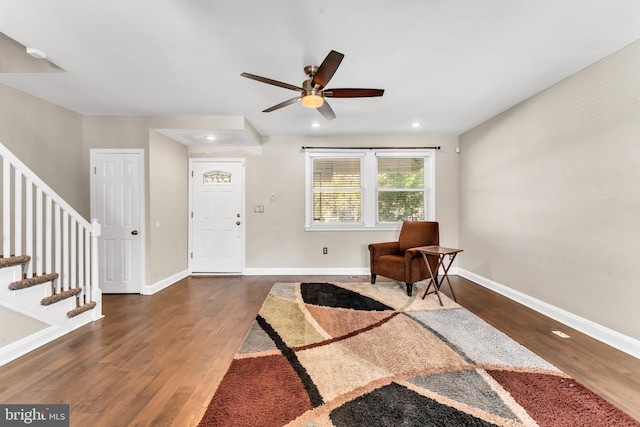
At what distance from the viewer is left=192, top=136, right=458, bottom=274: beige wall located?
15.5 ft

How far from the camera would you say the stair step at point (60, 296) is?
235 centimetres

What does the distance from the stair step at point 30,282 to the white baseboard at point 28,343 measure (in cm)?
45

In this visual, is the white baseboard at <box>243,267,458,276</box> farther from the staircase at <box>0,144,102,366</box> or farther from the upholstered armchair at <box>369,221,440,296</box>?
the staircase at <box>0,144,102,366</box>

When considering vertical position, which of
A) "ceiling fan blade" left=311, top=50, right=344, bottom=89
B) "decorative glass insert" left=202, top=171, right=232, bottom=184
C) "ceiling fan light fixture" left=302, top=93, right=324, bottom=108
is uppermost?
"ceiling fan blade" left=311, top=50, right=344, bottom=89

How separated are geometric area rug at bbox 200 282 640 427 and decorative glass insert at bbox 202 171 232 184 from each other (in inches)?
110

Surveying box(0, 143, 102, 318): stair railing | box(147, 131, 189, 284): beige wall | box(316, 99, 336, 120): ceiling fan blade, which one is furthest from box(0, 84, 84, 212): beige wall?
box(316, 99, 336, 120): ceiling fan blade

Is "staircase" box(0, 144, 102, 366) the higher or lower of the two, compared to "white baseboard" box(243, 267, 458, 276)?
higher

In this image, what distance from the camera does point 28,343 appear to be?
223 centimetres

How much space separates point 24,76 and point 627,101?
5430 millimetres

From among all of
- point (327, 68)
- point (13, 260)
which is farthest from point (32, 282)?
point (327, 68)

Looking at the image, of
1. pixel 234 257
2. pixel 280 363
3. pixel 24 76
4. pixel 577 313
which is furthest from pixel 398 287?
pixel 24 76

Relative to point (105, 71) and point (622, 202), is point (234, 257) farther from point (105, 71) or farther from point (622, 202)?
point (622, 202)

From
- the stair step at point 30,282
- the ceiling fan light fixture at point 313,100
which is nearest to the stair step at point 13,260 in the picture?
the stair step at point 30,282

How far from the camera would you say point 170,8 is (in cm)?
176
